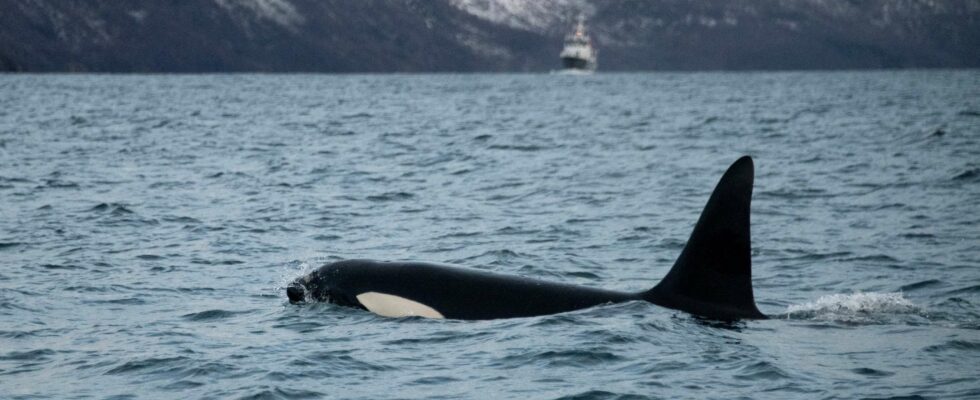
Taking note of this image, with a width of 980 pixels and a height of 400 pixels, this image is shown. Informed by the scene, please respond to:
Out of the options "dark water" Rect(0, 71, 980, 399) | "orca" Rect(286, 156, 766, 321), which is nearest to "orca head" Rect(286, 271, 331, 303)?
"orca" Rect(286, 156, 766, 321)

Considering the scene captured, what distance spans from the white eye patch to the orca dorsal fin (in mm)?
2323

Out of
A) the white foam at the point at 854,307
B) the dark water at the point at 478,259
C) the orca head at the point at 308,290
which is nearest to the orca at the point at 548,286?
the orca head at the point at 308,290

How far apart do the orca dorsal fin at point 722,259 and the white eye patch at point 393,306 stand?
232 cm

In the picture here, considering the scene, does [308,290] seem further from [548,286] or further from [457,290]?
[548,286]

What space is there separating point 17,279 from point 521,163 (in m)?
17.8

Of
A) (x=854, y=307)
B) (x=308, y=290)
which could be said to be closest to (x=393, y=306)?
(x=308, y=290)

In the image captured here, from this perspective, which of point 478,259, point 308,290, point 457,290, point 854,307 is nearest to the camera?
point 457,290

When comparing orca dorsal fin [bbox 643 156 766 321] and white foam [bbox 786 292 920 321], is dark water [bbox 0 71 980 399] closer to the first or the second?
white foam [bbox 786 292 920 321]

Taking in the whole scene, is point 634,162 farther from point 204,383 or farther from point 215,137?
point 204,383

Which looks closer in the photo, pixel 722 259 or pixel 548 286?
pixel 722 259

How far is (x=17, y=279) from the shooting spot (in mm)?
15594

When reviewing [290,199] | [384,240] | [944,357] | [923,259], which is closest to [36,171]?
[290,199]

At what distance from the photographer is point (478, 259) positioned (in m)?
17.2

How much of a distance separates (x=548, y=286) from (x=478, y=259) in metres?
4.43
